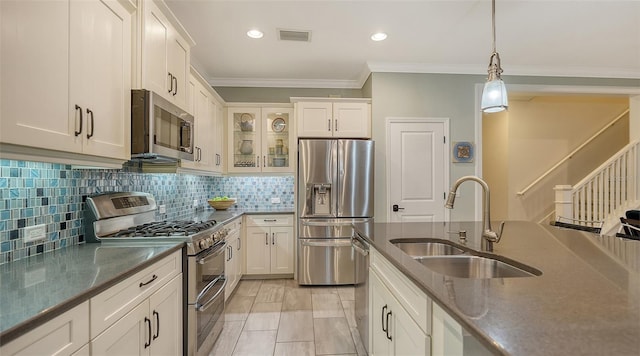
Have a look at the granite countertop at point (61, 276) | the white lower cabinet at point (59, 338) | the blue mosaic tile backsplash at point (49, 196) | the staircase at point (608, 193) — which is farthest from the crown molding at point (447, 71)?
the white lower cabinet at point (59, 338)

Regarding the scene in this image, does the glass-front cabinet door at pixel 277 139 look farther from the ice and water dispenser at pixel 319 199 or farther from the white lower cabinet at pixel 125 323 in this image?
the white lower cabinet at pixel 125 323

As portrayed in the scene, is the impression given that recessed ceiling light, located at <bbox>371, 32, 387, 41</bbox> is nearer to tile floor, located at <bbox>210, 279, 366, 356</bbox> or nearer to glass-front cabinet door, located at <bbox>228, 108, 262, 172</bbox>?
glass-front cabinet door, located at <bbox>228, 108, 262, 172</bbox>

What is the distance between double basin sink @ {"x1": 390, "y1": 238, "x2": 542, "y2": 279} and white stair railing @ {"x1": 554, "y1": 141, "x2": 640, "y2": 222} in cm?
356

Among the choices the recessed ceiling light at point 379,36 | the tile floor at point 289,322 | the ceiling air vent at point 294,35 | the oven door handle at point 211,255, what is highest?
the recessed ceiling light at point 379,36

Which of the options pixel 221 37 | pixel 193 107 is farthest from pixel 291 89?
pixel 193 107

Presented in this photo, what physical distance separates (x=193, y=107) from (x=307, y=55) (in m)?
1.41

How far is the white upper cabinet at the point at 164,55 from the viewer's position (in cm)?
182

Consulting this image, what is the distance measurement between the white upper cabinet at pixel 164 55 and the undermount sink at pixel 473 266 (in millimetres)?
1970

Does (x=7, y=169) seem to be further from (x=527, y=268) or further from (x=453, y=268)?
(x=527, y=268)

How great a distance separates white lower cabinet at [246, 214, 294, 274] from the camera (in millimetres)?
3760

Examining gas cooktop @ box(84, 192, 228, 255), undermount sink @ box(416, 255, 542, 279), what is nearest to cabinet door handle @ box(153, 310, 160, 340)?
gas cooktop @ box(84, 192, 228, 255)

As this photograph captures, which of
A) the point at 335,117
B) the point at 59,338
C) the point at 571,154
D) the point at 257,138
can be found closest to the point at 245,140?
the point at 257,138

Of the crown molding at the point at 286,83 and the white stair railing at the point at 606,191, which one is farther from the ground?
the crown molding at the point at 286,83

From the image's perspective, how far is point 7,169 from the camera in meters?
1.35
